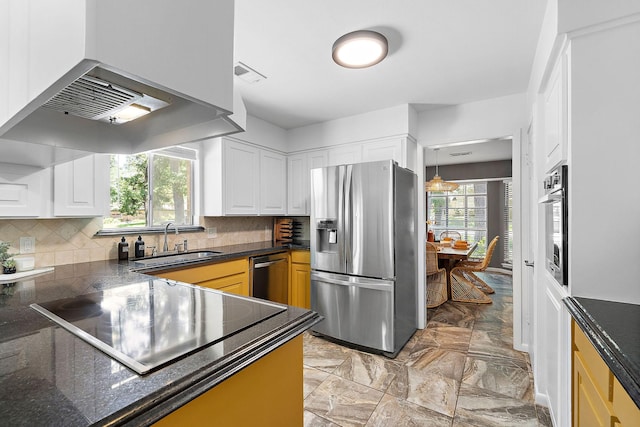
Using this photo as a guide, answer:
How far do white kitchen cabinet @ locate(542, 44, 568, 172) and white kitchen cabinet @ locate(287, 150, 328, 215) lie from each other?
7.62ft

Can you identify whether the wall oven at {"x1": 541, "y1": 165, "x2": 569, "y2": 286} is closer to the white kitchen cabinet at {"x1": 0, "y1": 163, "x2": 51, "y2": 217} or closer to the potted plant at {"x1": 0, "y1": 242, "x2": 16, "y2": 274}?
the white kitchen cabinet at {"x1": 0, "y1": 163, "x2": 51, "y2": 217}

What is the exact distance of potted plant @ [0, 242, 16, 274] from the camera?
1766mm

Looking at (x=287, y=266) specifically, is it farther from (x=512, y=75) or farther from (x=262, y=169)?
(x=512, y=75)

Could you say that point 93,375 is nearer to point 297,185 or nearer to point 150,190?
point 150,190

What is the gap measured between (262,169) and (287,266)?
1.20m

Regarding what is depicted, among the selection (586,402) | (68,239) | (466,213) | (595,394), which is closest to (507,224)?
(466,213)

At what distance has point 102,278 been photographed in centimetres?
171

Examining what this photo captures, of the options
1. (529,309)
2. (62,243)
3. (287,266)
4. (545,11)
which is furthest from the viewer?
(287,266)

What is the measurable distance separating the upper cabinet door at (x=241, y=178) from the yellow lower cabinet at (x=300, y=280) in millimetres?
735

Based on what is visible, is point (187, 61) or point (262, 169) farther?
point (262, 169)

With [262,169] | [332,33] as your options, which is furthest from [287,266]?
[332,33]

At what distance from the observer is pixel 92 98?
802mm

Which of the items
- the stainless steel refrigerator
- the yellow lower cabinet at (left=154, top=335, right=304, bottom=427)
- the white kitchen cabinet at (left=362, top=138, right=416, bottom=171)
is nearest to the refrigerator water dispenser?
the stainless steel refrigerator

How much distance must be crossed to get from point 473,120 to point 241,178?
2.51 m
